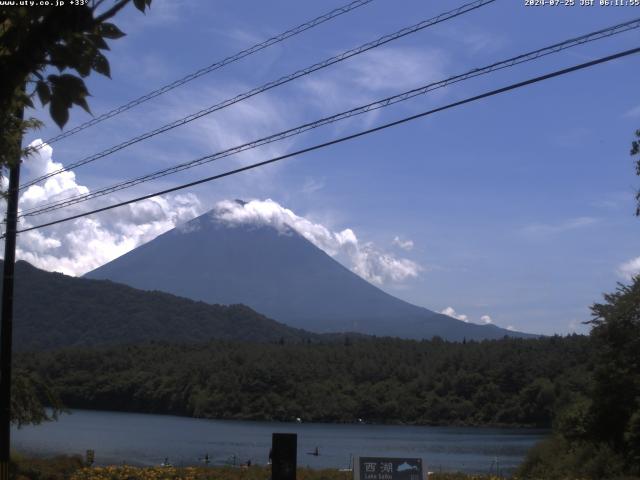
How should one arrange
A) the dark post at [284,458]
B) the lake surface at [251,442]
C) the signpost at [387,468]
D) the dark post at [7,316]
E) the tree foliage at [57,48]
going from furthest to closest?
the lake surface at [251,442], the dark post at [7,316], the signpost at [387,468], the dark post at [284,458], the tree foliage at [57,48]

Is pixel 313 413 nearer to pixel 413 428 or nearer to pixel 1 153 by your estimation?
pixel 413 428

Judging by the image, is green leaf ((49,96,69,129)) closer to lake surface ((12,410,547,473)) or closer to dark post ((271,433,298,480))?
dark post ((271,433,298,480))

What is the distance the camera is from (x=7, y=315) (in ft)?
54.4

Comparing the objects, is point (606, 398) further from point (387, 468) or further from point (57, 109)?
point (57, 109)

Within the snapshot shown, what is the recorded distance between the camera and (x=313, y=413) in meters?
113

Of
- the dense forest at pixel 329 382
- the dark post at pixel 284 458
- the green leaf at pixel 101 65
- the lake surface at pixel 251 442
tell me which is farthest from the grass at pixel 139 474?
the dense forest at pixel 329 382

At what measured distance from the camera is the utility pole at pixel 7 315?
51.5ft

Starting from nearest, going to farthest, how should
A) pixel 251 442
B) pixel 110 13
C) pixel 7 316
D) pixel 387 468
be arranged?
pixel 110 13
pixel 387 468
pixel 7 316
pixel 251 442

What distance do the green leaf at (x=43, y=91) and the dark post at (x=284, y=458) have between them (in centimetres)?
634

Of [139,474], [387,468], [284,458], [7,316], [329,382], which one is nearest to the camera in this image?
[284,458]

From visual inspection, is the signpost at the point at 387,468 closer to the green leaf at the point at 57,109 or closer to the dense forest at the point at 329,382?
the green leaf at the point at 57,109

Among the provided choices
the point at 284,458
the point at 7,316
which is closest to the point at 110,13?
the point at 284,458

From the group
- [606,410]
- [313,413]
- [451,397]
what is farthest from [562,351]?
[606,410]

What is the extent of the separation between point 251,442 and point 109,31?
7106 centimetres
